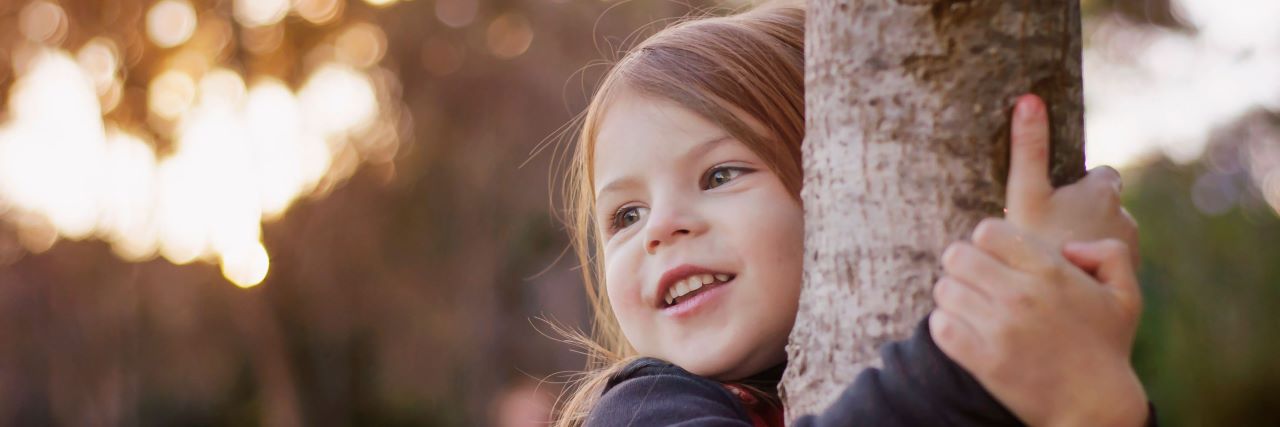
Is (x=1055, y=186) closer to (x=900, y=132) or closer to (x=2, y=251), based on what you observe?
(x=900, y=132)

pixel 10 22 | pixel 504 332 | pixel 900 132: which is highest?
pixel 900 132

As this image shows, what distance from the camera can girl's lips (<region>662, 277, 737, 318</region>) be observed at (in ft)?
5.55

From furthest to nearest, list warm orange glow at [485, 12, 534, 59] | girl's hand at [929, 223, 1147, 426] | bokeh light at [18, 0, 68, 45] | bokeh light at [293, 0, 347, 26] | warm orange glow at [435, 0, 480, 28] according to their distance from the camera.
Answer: warm orange glow at [435, 0, 480, 28], warm orange glow at [485, 12, 534, 59], bokeh light at [293, 0, 347, 26], bokeh light at [18, 0, 68, 45], girl's hand at [929, 223, 1147, 426]

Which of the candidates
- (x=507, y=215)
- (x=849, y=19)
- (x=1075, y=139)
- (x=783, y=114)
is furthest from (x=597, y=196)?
(x=507, y=215)

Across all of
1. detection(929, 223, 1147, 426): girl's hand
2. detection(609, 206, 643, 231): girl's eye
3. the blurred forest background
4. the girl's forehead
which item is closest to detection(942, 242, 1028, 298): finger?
detection(929, 223, 1147, 426): girl's hand

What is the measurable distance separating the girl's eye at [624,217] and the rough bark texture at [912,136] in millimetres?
593

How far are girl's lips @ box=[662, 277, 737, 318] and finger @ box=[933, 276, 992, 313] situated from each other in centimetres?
55

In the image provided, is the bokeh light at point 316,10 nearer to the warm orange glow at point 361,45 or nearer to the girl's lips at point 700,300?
the warm orange glow at point 361,45

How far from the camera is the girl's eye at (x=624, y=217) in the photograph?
188 centimetres

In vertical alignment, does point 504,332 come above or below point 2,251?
below

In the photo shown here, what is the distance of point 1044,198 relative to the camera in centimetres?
119

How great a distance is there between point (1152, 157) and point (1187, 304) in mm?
1140

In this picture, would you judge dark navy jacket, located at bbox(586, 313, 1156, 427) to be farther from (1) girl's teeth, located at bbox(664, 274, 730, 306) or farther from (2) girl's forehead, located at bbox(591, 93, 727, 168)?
(2) girl's forehead, located at bbox(591, 93, 727, 168)

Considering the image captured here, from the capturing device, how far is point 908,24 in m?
1.25
